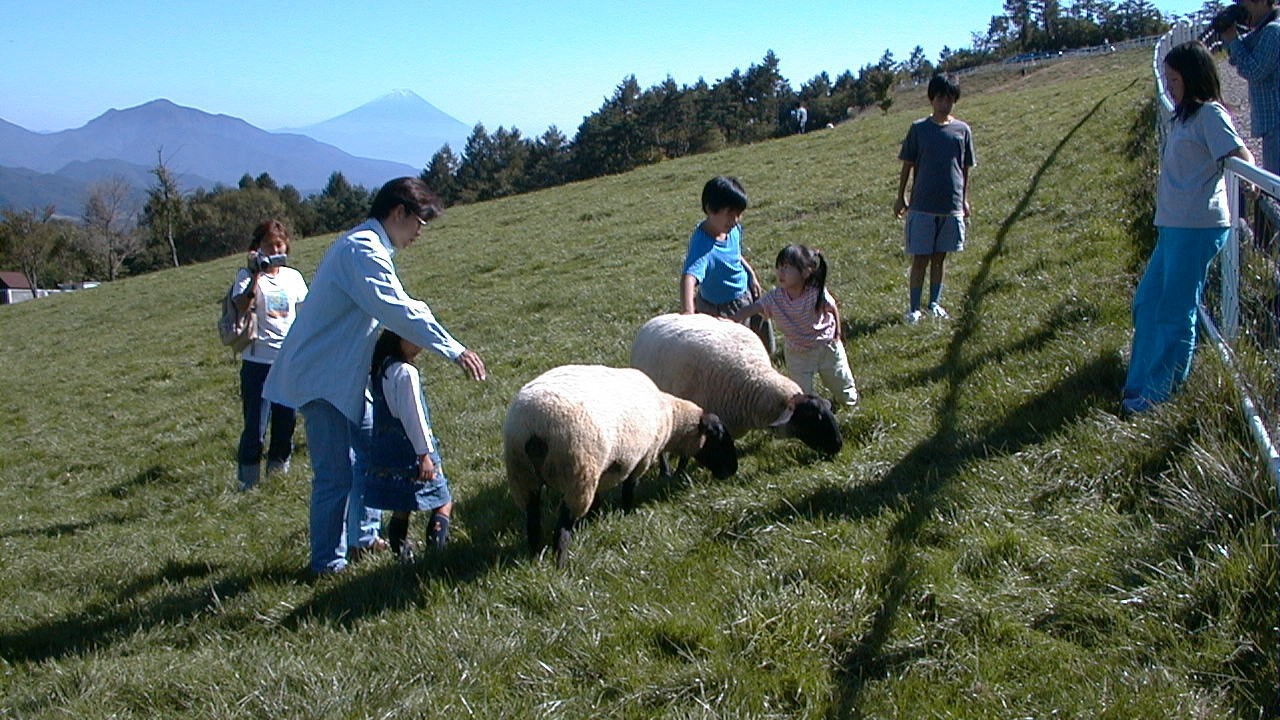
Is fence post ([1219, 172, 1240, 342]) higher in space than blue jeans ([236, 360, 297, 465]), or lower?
higher

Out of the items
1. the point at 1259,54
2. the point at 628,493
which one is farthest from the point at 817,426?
the point at 1259,54

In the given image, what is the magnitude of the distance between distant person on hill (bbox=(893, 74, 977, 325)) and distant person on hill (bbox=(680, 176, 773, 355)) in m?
2.14

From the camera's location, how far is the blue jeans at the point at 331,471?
5387 mm

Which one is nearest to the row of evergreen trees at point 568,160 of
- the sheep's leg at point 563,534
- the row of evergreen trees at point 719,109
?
A: the row of evergreen trees at point 719,109

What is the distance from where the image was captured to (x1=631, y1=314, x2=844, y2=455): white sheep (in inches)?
259

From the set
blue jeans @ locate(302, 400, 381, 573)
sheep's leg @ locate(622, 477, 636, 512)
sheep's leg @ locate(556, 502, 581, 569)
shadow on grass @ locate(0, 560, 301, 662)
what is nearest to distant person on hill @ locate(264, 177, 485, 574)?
blue jeans @ locate(302, 400, 381, 573)

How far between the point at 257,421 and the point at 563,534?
4536 mm

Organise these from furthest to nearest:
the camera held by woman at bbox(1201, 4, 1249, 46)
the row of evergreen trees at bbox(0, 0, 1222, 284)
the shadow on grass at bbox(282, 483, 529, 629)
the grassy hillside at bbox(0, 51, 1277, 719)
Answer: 1. the row of evergreen trees at bbox(0, 0, 1222, 284)
2. the camera held by woman at bbox(1201, 4, 1249, 46)
3. the shadow on grass at bbox(282, 483, 529, 629)
4. the grassy hillside at bbox(0, 51, 1277, 719)

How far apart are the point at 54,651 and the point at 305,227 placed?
92.9 metres

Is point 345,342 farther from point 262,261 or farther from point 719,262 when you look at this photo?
point 262,261

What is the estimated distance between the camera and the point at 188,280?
31594 mm

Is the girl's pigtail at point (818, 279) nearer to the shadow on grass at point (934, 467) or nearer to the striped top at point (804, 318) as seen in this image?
the striped top at point (804, 318)

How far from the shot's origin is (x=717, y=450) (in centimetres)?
602

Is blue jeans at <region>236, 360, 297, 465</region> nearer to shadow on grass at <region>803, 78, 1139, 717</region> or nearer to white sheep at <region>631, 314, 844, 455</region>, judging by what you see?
white sheep at <region>631, 314, 844, 455</region>
